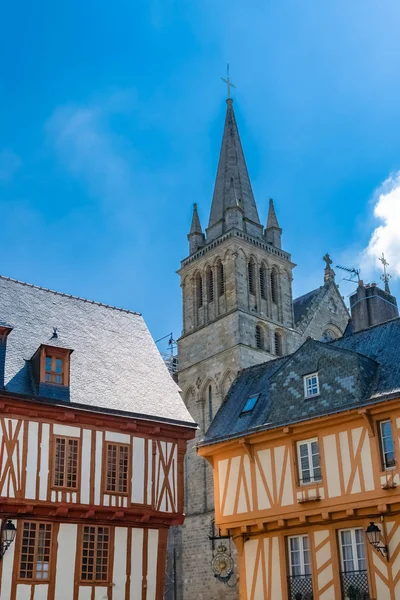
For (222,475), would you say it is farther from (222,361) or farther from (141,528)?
(222,361)

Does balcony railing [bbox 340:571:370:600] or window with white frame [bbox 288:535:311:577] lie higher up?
window with white frame [bbox 288:535:311:577]

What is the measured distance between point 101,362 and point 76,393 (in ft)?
6.83

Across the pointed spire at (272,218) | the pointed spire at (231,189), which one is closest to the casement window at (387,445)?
the pointed spire at (231,189)

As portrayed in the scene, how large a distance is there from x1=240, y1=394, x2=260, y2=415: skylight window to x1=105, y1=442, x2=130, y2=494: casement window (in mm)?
3051

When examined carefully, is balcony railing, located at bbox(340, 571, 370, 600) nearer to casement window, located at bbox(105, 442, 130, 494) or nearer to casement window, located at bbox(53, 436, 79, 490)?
casement window, located at bbox(105, 442, 130, 494)

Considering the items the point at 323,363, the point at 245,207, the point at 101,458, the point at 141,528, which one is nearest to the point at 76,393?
the point at 101,458

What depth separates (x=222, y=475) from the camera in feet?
62.4

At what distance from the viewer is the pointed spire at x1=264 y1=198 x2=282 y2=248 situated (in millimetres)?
45562

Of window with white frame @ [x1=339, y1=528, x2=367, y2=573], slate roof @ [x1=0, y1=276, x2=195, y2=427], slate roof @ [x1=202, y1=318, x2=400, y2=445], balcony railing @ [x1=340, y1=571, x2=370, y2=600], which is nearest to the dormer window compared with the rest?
slate roof @ [x1=0, y1=276, x2=195, y2=427]

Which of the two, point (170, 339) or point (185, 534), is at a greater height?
point (170, 339)

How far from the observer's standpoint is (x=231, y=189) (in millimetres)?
45875

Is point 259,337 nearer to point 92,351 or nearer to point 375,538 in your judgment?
point 92,351

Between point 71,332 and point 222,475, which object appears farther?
point 71,332

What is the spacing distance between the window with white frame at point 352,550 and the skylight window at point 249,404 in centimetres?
414
